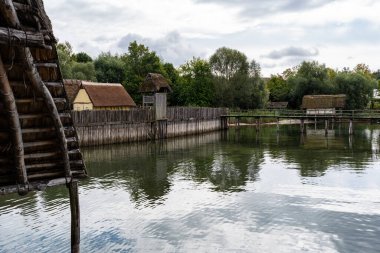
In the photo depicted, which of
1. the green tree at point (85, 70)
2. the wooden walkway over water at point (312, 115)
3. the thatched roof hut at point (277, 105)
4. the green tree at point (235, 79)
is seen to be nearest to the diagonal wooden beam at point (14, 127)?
the wooden walkway over water at point (312, 115)

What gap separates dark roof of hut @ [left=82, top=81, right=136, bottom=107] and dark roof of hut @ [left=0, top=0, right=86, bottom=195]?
1536 inches

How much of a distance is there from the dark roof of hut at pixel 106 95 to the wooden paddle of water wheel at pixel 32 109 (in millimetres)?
38981

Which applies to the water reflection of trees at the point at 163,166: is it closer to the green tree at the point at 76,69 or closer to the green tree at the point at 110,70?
the green tree at the point at 76,69

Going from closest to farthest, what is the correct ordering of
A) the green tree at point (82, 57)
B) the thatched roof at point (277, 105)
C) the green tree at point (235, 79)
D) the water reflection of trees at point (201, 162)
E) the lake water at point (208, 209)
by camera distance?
the lake water at point (208, 209)
the water reflection of trees at point (201, 162)
the green tree at point (235, 79)
the green tree at point (82, 57)
the thatched roof at point (277, 105)

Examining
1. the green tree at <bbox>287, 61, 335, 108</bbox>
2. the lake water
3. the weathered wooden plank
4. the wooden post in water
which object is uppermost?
the green tree at <bbox>287, 61, 335, 108</bbox>

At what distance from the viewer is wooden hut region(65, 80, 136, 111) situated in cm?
4688

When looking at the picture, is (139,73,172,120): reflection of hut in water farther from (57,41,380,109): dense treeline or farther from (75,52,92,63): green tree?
(75,52,92,63): green tree

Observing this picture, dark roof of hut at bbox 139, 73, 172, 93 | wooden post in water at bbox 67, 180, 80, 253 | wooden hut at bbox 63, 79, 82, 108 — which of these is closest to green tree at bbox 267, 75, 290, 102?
dark roof of hut at bbox 139, 73, 172, 93

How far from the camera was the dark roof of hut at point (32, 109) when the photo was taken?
255 inches

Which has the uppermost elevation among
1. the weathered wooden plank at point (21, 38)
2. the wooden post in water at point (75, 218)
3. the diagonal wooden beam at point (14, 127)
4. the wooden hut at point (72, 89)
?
the wooden hut at point (72, 89)

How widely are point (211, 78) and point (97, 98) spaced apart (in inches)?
1423

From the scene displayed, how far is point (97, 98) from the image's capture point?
47.3m

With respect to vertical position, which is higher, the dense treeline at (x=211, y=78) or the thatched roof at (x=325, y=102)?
the dense treeline at (x=211, y=78)

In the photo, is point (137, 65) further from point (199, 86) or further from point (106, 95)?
point (106, 95)
